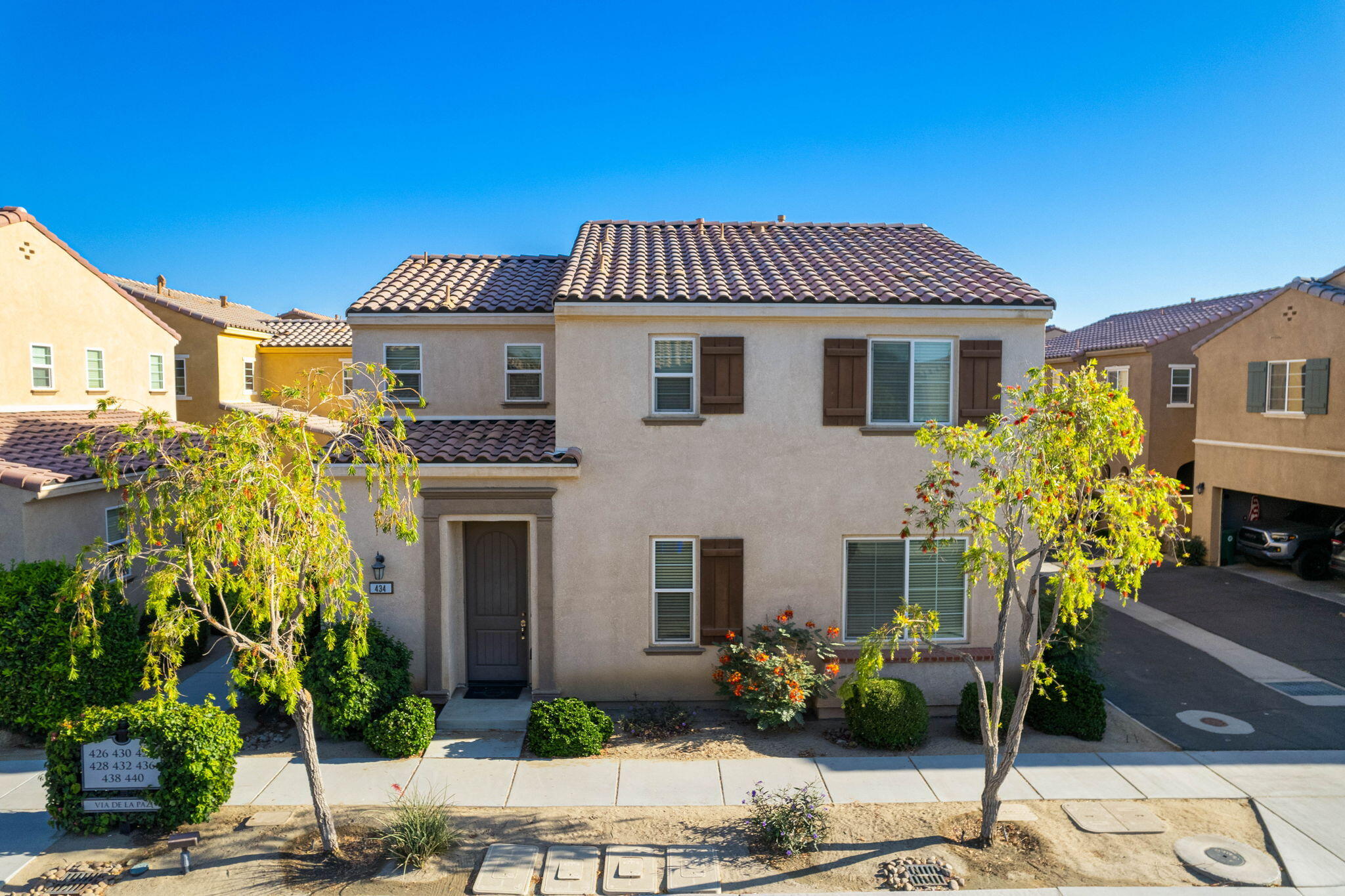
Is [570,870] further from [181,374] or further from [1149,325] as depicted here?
[1149,325]

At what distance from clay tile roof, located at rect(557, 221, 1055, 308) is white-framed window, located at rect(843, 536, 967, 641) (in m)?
3.54

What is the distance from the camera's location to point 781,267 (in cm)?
1273

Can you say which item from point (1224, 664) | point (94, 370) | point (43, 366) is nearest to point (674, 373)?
point (1224, 664)

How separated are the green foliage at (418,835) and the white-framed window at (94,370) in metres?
13.5

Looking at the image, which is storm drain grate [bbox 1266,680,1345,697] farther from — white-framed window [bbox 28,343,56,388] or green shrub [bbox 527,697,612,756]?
white-framed window [bbox 28,343,56,388]

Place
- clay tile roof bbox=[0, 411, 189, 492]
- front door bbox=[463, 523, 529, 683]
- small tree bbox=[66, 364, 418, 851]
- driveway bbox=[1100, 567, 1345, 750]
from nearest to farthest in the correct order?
small tree bbox=[66, 364, 418, 851]
driveway bbox=[1100, 567, 1345, 750]
clay tile roof bbox=[0, 411, 189, 492]
front door bbox=[463, 523, 529, 683]

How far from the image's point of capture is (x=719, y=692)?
36.7 feet

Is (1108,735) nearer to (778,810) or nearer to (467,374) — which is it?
(778,810)

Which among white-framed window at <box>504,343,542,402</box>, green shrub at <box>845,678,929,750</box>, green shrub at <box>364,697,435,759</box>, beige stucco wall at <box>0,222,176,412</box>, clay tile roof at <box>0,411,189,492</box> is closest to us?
green shrub at <box>364,697,435,759</box>

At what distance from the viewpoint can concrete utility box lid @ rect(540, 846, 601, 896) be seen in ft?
23.5

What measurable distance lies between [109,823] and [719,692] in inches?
280

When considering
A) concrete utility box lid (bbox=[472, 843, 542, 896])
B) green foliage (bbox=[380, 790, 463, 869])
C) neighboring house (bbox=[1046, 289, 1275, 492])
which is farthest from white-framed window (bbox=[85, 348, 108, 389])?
neighboring house (bbox=[1046, 289, 1275, 492])

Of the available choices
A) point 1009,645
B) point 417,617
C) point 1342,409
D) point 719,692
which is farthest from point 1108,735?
point 1342,409

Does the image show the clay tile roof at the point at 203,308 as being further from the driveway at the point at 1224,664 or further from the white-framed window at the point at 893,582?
the driveway at the point at 1224,664
